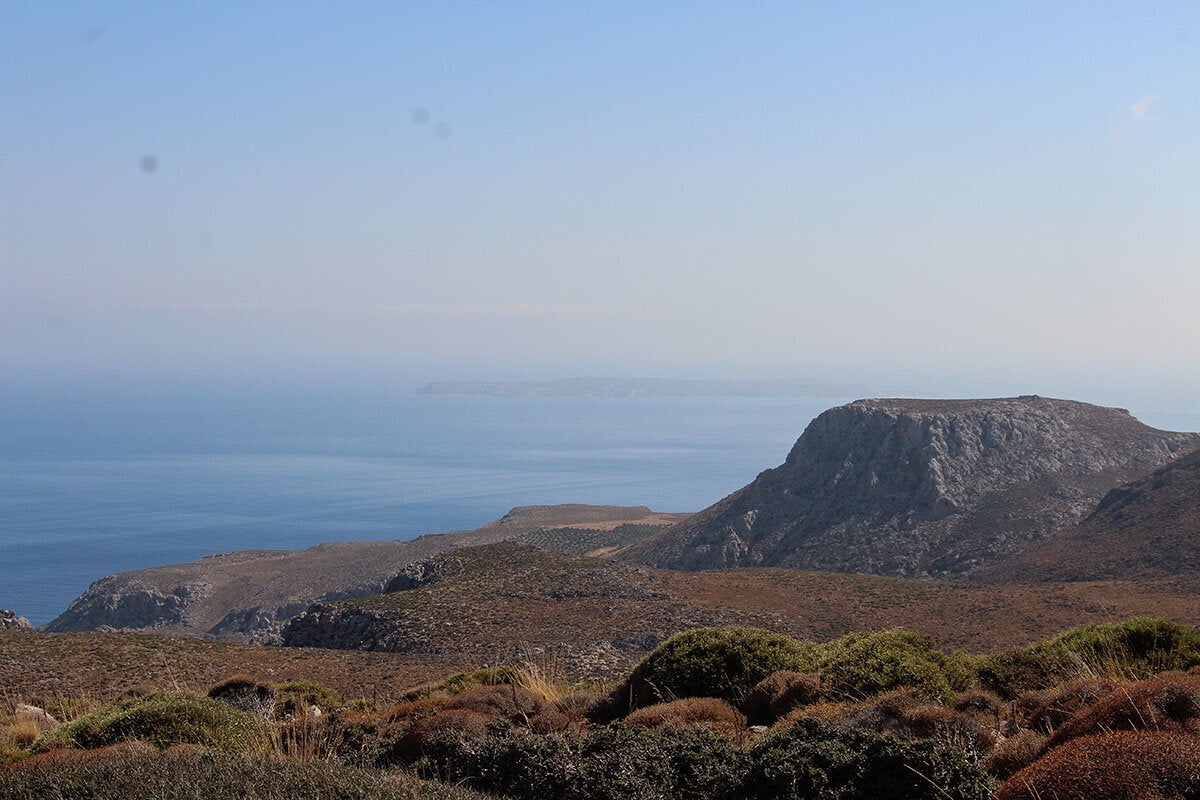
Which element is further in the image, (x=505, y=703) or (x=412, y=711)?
(x=412, y=711)

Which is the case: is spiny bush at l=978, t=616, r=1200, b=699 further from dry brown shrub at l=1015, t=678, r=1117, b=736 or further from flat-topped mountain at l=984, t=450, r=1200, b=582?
flat-topped mountain at l=984, t=450, r=1200, b=582

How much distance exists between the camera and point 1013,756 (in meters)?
6.29

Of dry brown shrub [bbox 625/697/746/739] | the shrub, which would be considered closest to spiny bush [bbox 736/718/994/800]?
dry brown shrub [bbox 625/697/746/739]

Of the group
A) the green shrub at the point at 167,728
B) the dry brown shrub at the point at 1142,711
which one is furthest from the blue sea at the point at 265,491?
the dry brown shrub at the point at 1142,711

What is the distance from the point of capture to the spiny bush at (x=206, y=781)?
546 centimetres

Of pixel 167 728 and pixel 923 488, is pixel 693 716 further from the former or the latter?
pixel 923 488

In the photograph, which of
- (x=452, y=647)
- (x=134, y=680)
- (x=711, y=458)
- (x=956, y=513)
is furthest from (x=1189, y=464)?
(x=711, y=458)

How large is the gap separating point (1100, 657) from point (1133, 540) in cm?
2847

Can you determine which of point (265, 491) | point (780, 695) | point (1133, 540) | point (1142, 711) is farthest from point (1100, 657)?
point (265, 491)

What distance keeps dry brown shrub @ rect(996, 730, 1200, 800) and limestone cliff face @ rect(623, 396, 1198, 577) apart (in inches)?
1485

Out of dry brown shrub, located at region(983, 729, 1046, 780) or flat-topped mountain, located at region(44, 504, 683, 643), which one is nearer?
dry brown shrub, located at region(983, 729, 1046, 780)

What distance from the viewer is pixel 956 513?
44.9m

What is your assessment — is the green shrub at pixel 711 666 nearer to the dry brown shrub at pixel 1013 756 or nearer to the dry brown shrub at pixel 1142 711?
the dry brown shrub at pixel 1013 756

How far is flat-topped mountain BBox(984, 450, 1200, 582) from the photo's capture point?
32.0 metres
